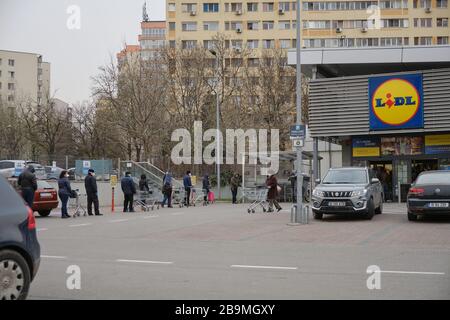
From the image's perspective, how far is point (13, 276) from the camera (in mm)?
6668

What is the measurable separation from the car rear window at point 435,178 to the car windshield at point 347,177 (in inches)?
78.6

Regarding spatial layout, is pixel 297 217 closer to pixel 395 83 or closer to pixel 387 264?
Answer: pixel 387 264

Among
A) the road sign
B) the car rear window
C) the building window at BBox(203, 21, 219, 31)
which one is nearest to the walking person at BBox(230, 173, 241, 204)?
the road sign

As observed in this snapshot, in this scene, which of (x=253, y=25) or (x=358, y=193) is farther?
(x=253, y=25)

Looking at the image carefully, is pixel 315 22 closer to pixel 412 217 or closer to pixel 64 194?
pixel 64 194

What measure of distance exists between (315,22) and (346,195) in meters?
70.1

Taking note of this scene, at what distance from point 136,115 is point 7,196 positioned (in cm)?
4054

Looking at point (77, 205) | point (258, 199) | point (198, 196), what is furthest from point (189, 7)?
point (77, 205)

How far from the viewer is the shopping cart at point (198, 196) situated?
3203 centimetres

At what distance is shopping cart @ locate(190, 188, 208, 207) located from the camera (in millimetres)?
32031

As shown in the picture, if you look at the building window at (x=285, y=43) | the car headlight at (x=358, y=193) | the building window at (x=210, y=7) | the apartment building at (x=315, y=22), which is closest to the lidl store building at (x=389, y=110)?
the car headlight at (x=358, y=193)

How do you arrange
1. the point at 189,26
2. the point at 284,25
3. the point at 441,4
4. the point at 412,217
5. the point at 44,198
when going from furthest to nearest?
the point at 189,26
the point at 284,25
the point at 441,4
the point at 44,198
the point at 412,217

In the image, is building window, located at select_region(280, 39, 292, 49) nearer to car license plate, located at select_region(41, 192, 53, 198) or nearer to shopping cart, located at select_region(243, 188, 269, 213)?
shopping cart, located at select_region(243, 188, 269, 213)

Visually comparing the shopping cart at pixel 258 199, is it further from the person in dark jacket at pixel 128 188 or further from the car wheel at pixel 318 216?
the person in dark jacket at pixel 128 188
